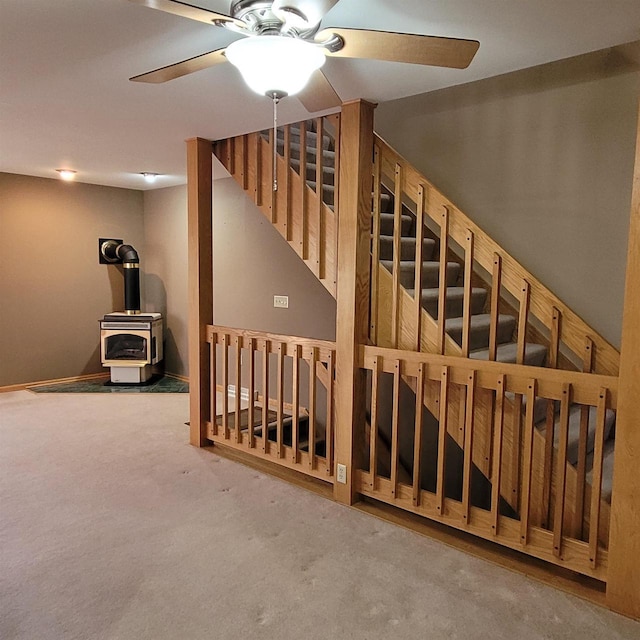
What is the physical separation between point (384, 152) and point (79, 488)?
270 cm

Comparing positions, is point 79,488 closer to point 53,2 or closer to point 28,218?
point 53,2

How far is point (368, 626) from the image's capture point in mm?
2129

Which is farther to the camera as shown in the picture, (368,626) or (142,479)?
(142,479)

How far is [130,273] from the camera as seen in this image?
249 inches

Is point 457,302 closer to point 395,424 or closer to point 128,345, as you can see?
point 395,424

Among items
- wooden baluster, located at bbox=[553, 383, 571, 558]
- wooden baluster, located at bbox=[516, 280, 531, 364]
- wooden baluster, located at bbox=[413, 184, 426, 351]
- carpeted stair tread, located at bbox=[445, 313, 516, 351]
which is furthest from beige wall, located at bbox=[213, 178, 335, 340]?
wooden baluster, located at bbox=[553, 383, 571, 558]

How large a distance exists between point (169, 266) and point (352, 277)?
3.99 m

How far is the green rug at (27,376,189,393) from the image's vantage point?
5883mm

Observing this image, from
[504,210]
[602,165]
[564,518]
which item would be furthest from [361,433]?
[602,165]

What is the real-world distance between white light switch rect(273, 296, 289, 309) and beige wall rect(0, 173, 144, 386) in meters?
2.44

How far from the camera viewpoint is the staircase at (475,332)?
2.55m

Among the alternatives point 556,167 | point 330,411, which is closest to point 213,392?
point 330,411

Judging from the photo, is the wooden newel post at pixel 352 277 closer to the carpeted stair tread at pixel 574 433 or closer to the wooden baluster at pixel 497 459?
the wooden baluster at pixel 497 459

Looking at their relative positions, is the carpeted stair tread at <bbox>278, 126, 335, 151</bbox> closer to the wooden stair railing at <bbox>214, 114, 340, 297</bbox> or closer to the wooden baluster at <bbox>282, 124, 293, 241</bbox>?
the wooden stair railing at <bbox>214, 114, 340, 297</bbox>
